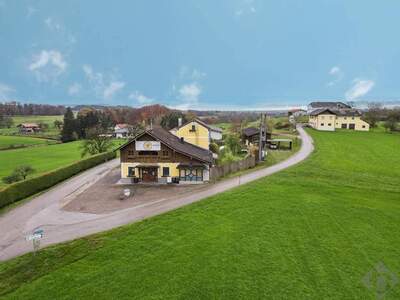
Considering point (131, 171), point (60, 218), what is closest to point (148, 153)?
point (131, 171)

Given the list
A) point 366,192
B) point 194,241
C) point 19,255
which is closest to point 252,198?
point 194,241

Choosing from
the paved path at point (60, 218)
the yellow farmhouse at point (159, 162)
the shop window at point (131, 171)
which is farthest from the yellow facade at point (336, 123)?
the shop window at point (131, 171)

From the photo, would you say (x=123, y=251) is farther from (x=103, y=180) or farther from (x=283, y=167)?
(x=283, y=167)

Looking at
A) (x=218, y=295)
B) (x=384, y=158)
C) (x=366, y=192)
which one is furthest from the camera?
(x=384, y=158)

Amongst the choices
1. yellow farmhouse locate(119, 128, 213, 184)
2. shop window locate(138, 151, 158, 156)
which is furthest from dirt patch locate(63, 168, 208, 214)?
shop window locate(138, 151, 158, 156)

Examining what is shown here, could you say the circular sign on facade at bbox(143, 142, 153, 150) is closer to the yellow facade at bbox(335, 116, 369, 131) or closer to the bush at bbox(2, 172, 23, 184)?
the bush at bbox(2, 172, 23, 184)

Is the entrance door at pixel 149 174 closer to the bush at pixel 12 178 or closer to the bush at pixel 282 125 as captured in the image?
the bush at pixel 12 178

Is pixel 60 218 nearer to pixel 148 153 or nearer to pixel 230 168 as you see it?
pixel 148 153
